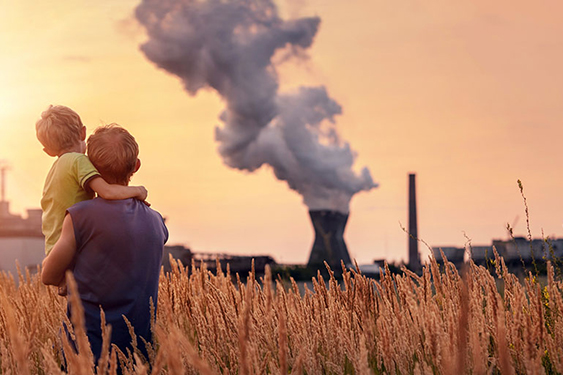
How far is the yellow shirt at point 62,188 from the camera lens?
3.25 m

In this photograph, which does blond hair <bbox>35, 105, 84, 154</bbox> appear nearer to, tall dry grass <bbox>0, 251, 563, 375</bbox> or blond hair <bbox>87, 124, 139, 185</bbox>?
blond hair <bbox>87, 124, 139, 185</bbox>

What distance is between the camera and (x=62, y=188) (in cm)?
336

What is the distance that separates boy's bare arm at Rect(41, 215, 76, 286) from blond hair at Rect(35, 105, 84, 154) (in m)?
Result: 0.56

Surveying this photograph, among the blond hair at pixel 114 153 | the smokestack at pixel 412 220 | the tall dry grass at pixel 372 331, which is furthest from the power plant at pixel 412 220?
the blond hair at pixel 114 153

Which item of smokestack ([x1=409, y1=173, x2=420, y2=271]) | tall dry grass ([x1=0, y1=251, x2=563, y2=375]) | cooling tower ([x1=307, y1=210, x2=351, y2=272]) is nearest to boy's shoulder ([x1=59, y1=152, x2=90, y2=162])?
tall dry grass ([x1=0, y1=251, x2=563, y2=375])

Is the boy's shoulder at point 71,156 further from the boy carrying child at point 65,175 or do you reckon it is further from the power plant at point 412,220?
the power plant at point 412,220

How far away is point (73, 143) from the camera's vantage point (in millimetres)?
3529

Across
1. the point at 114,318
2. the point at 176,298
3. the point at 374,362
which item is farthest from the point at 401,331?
the point at 176,298

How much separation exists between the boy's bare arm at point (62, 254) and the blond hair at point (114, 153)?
326 mm

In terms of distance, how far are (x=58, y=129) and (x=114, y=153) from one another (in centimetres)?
47

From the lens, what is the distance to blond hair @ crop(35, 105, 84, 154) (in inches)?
137

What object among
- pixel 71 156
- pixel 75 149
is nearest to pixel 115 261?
pixel 71 156

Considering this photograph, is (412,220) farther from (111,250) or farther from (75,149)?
(111,250)

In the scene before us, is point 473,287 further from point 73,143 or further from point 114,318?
point 73,143
